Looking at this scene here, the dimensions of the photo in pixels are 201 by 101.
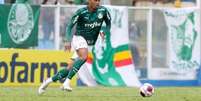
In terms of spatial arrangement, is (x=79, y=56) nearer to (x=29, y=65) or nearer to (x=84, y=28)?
(x=84, y=28)

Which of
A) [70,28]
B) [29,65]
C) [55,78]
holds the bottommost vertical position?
[29,65]

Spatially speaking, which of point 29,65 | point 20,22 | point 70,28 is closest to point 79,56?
point 70,28

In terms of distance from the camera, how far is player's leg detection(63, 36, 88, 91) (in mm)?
14008

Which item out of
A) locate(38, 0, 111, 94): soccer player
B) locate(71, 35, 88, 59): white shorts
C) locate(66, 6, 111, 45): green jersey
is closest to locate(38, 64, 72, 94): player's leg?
locate(38, 0, 111, 94): soccer player

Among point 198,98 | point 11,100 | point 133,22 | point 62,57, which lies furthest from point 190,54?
point 11,100

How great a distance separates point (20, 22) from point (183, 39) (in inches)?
186

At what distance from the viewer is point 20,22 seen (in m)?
19.5

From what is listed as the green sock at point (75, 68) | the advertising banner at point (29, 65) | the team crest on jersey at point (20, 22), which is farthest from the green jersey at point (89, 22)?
the team crest on jersey at point (20, 22)

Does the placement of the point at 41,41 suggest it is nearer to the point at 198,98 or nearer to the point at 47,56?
the point at 47,56

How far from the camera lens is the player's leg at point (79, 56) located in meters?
14.0

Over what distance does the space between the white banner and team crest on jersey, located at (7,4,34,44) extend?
4048 millimetres

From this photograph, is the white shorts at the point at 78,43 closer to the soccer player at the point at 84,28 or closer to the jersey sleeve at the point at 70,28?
the soccer player at the point at 84,28

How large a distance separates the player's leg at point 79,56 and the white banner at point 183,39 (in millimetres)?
6765

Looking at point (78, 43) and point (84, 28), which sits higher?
point (84, 28)
